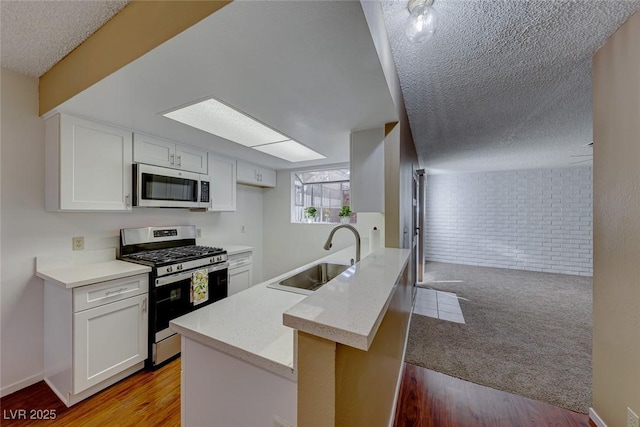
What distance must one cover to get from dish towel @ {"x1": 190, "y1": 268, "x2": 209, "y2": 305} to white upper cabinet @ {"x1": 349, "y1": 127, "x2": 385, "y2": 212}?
1.60m

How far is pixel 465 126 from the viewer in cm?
274

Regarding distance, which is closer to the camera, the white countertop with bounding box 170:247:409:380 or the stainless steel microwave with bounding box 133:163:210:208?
the white countertop with bounding box 170:247:409:380

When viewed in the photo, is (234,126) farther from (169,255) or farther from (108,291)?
(108,291)

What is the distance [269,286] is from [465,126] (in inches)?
108

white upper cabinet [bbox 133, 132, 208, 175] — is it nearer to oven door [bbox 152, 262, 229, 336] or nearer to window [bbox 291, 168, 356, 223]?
oven door [bbox 152, 262, 229, 336]

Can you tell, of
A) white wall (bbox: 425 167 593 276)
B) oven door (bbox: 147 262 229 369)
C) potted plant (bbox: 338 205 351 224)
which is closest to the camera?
oven door (bbox: 147 262 229 369)

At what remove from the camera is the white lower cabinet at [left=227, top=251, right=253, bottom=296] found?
9.68ft

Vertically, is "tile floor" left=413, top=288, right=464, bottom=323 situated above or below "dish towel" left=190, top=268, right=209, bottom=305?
below

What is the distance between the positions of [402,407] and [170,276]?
2092mm

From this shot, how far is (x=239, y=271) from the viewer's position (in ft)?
10.1

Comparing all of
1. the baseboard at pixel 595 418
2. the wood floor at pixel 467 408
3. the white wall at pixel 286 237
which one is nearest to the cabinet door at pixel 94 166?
the white wall at pixel 286 237

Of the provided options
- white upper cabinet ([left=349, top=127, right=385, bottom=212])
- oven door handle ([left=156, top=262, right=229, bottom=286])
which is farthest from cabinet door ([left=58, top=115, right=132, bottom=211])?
white upper cabinet ([left=349, top=127, right=385, bottom=212])

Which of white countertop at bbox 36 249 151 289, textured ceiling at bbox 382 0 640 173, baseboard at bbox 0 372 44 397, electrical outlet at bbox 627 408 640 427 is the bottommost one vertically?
baseboard at bbox 0 372 44 397

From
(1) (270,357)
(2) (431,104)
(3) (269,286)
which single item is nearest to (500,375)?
(3) (269,286)
